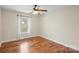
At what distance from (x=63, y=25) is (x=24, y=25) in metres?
0.56

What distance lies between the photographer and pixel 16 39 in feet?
3.93

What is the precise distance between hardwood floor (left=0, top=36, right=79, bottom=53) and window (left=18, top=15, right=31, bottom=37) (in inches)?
4.5

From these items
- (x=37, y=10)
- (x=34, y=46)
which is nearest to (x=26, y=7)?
(x=37, y=10)

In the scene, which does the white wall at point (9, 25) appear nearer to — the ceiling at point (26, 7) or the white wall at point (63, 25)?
the ceiling at point (26, 7)

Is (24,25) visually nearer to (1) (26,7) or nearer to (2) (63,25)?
(1) (26,7)

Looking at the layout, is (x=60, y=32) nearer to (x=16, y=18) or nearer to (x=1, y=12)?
(x=16, y=18)

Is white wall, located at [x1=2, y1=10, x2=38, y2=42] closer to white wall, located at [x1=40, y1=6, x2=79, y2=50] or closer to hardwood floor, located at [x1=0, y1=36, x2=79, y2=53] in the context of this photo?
hardwood floor, located at [x1=0, y1=36, x2=79, y2=53]

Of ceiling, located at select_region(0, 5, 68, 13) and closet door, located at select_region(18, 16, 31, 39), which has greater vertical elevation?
ceiling, located at select_region(0, 5, 68, 13)

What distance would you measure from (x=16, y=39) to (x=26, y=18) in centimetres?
33

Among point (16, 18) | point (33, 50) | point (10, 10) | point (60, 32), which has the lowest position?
point (33, 50)

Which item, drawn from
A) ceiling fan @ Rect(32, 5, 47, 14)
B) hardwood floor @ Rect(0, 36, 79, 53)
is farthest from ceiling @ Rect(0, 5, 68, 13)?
→ hardwood floor @ Rect(0, 36, 79, 53)

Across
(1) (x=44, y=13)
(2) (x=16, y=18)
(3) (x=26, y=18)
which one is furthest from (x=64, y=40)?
(2) (x=16, y=18)

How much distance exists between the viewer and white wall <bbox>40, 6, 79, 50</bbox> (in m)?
1.18
